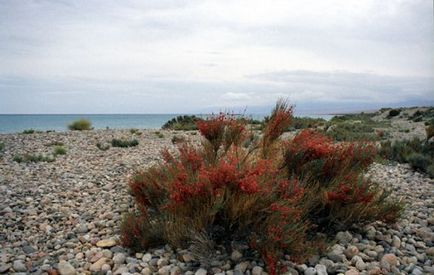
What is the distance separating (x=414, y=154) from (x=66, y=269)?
9.30m

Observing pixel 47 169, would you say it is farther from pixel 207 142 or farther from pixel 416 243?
pixel 416 243

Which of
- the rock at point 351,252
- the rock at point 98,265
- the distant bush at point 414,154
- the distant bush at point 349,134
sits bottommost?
the rock at point 98,265

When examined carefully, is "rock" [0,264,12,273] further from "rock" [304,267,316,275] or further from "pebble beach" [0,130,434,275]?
"rock" [304,267,316,275]

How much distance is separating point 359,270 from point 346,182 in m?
1.28

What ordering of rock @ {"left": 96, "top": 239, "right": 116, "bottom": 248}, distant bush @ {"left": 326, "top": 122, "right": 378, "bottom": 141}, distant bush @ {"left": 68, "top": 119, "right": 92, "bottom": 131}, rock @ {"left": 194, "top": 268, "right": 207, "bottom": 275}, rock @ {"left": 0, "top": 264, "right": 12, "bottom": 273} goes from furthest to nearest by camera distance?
distant bush @ {"left": 68, "top": 119, "right": 92, "bottom": 131} → distant bush @ {"left": 326, "top": 122, "right": 378, "bottom": 141} → rock @ {"left": 96, "top": 239, "right": 116, "bottom": 248} → rock @ {"left": 0, "top": 264, "right": 12, "bottom": 273} → rock @ {"left": 194, "top": 268, "right": 207, "bottom": 275}

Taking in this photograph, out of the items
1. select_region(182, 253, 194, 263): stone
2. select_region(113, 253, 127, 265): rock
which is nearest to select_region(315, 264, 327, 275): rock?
select_region(182, 253, 194, 263): stone

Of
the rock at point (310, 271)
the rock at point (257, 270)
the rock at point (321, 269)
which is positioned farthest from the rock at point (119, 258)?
the rock at point (321, 269)

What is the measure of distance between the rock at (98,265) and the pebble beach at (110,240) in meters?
0.01

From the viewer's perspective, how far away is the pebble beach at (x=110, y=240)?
159 inches

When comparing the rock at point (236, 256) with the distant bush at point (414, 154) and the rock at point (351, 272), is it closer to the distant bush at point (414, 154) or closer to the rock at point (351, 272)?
the rock at point (351, 272)

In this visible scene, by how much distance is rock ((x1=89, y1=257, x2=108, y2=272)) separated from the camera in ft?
13.4

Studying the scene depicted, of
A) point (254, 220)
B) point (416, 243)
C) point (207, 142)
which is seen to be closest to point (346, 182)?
point (416, 243)

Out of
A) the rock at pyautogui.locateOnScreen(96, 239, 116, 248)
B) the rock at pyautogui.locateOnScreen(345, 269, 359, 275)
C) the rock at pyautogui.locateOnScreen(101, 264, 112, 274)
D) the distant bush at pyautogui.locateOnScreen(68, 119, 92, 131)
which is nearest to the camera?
the rock at pyautogui.locateOnScreen(345, 269, 359, 275)

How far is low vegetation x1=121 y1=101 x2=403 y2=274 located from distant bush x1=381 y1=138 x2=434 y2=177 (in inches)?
181
